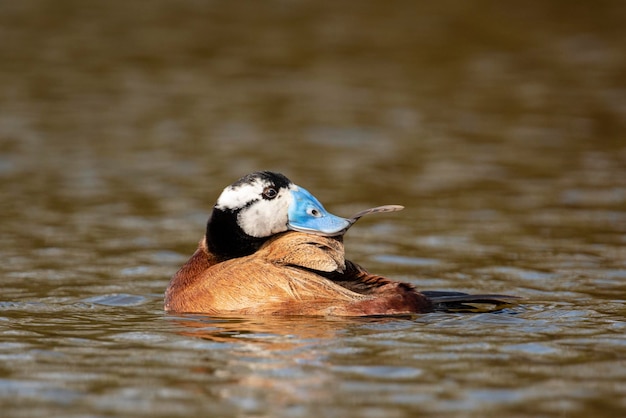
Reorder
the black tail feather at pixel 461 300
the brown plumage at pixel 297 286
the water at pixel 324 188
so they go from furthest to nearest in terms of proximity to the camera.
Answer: the black tail feather at pixel 461 300 < the brown plumage at pixel 297 286 < the water at pixel 324 188

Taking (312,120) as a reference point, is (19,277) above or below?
below

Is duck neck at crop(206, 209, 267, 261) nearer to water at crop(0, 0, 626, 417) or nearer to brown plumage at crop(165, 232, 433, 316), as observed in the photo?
brown plumage at crop(165, 232, 433, 316)

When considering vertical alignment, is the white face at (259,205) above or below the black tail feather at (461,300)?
above

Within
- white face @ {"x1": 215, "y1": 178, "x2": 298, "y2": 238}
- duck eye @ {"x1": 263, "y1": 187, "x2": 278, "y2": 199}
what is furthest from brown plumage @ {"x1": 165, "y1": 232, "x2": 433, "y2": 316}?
duck eye @ {"x1": 263, "y1": 187, "x2": 278, "y2": 199}

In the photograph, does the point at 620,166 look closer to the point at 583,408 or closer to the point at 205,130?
the point at 205,130

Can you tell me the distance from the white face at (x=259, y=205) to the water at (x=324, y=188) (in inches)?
29.3

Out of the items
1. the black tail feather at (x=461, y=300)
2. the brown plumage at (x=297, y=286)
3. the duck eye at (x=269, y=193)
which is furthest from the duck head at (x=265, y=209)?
the black tail feather at (x=461, y=300)

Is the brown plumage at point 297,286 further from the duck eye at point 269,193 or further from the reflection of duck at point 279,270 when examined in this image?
the duck eye at point 269,193

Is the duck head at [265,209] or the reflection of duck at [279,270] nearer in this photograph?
the reflection of duck at [279,270]

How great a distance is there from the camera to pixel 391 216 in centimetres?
1224

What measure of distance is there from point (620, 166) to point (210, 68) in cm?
738

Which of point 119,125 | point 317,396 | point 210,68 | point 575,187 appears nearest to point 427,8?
point 210,68

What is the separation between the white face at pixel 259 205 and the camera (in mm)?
8141

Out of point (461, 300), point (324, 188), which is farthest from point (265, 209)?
point (324, 188)
